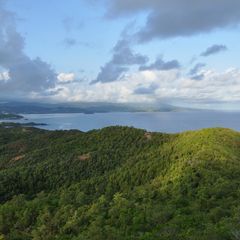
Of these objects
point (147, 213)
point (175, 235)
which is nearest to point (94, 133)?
point (147, 213)

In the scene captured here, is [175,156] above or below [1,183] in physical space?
above

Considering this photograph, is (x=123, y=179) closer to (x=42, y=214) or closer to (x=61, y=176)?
(x=61, y=176)

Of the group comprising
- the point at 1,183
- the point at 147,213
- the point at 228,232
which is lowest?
the point at 1,183

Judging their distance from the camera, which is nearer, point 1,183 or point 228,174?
point 228,174

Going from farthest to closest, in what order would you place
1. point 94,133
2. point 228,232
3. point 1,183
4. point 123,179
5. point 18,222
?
Answer: point 94,133 → point 1,183 → point 123,179 → point 18,222 → point 228,232

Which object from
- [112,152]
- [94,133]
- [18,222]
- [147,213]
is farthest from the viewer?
[94,133]

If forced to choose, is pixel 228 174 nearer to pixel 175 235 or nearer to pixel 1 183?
pixel 175 235
